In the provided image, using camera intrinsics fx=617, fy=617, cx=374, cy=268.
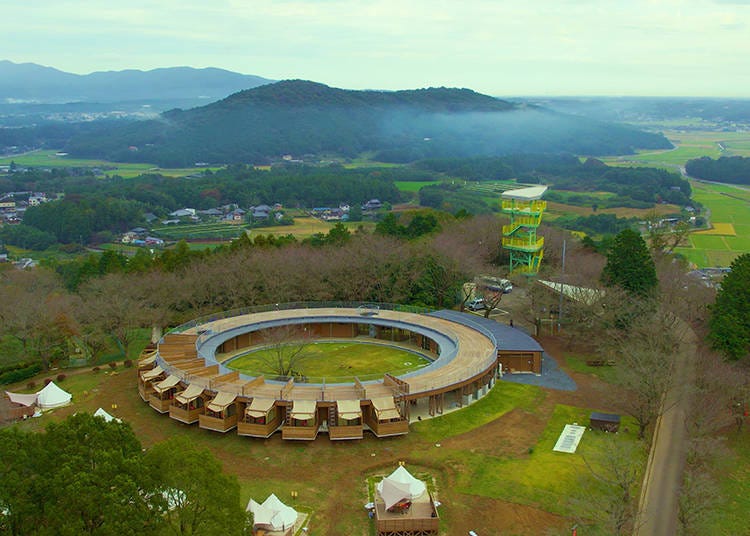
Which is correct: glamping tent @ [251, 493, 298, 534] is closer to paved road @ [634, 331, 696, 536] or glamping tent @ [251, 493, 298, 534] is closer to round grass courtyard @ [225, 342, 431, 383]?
paved road @ [634, 331, 696, 536]

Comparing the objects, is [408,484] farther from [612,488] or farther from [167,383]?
[167,383]

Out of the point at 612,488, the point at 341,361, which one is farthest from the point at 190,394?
the point at 612,488

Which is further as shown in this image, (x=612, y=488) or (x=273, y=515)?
(x=612, y=488)

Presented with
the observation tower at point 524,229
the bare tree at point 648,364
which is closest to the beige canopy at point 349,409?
the bare tree at point 648,364

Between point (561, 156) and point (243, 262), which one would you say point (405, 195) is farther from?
point (243, 262)

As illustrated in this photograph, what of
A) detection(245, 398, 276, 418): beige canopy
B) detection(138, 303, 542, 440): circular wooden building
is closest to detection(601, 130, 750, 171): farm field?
detection(138, 303, 542, 440): circular wooden building

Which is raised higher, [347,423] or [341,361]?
[347,423]

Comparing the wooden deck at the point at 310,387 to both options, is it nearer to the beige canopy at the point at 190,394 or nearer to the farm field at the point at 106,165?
the beige canopy at the point at 190,394
